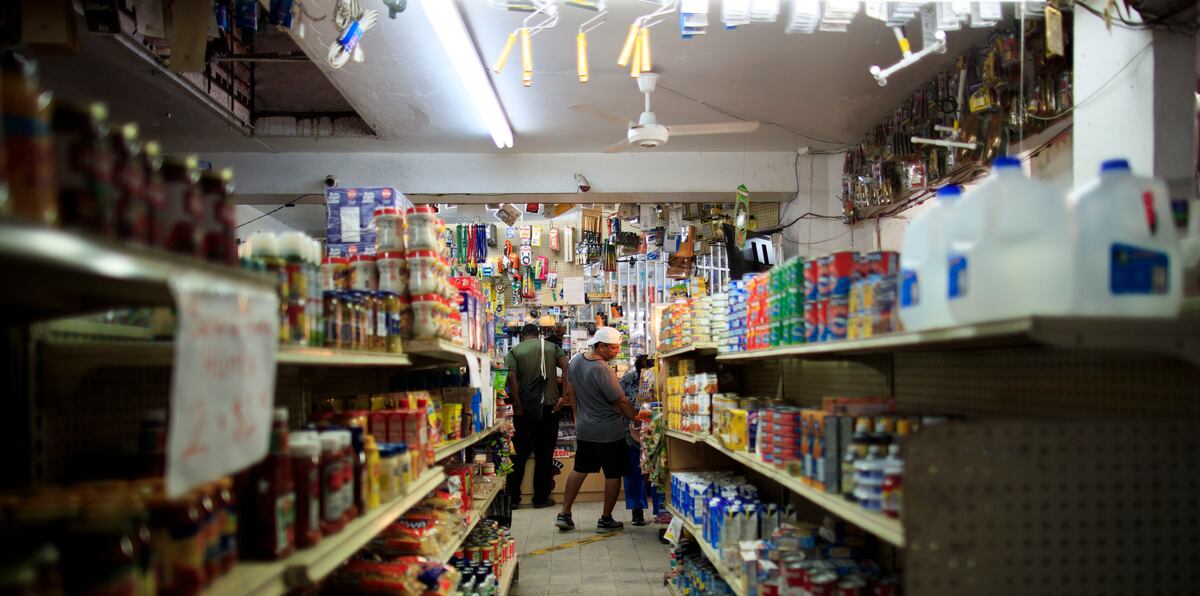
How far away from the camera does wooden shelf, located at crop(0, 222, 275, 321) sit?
89cm

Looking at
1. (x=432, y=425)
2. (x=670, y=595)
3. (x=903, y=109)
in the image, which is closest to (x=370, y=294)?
(x=432, y=425)

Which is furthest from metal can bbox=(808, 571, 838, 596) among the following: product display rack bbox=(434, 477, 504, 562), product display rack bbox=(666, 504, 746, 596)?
product display rack bbox=(434, 477, 504, 562)

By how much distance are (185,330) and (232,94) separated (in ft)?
18.6

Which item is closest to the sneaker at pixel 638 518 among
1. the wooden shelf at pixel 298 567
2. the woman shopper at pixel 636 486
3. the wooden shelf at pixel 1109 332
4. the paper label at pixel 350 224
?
the woman shopper at pixel 636 486

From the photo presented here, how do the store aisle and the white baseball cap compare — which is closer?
the store aisle

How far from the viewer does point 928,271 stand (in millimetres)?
2037

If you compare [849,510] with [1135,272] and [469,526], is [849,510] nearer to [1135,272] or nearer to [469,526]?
[1135,272]

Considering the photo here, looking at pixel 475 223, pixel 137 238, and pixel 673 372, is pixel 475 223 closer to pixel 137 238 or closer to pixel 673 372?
pixel 673 372

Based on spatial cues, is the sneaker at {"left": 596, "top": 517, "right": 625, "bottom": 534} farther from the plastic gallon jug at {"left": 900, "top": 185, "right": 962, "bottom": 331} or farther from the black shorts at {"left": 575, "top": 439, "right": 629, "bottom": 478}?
the plastic gallon jug at {"left": 900, "top": 185, "right": 962, "bottom": 331}

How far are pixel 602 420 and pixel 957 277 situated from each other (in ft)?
20.9

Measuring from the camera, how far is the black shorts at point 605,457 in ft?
26.5

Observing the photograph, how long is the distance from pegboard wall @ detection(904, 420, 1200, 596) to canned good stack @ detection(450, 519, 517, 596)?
290cm

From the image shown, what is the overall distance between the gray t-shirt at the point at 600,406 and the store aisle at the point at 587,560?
38.0 inches

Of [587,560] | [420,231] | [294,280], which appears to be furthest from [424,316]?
[587,560]
